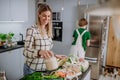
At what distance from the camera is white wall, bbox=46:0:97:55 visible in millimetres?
3950

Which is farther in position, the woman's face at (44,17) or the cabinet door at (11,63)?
the cabinet door at (11,63)

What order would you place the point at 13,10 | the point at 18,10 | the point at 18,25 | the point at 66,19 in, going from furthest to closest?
1. the point at 66,19
2. the point at 18,25
3. the point at 18,10
4. the point at 13,10

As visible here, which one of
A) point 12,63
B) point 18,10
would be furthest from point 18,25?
point 12,63

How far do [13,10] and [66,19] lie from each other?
1.44 meters

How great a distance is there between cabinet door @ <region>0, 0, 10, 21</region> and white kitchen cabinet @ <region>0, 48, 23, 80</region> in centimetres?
70

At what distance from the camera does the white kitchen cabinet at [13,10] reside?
9.96ft

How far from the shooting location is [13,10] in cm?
327

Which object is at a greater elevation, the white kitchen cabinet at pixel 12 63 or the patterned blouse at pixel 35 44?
the patterned blouse at pixel 35 44

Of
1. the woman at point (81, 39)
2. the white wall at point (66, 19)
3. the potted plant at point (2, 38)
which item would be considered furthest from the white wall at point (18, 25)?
the woman at point (81, 39)

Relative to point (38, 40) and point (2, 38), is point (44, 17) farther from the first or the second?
point (2, 38)

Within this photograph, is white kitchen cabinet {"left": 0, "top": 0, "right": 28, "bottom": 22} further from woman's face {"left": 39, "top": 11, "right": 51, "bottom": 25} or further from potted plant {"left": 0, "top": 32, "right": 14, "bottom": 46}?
woman's face {"left": 39, "top": 11, "right": 51, "bottom": 25}

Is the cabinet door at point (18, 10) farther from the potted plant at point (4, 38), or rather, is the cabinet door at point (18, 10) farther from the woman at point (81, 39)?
the woman at point (81, 39)

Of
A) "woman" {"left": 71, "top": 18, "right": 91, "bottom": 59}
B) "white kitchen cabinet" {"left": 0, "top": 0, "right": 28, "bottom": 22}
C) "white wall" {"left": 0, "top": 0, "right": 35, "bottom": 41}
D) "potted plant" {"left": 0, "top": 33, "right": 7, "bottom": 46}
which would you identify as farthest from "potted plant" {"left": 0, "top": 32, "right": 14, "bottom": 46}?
"woman" {"left": 71, "top": 18, "right": 91, "bottom": 59}

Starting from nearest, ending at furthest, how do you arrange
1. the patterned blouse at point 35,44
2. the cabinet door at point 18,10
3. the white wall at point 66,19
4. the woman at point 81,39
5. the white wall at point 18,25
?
A: the patterned blouse at point 35,44 → the woman at point 81,39 → the cabinet door at point 18,10 → the white wall at point 18,25 → the white wall at point 66,19
